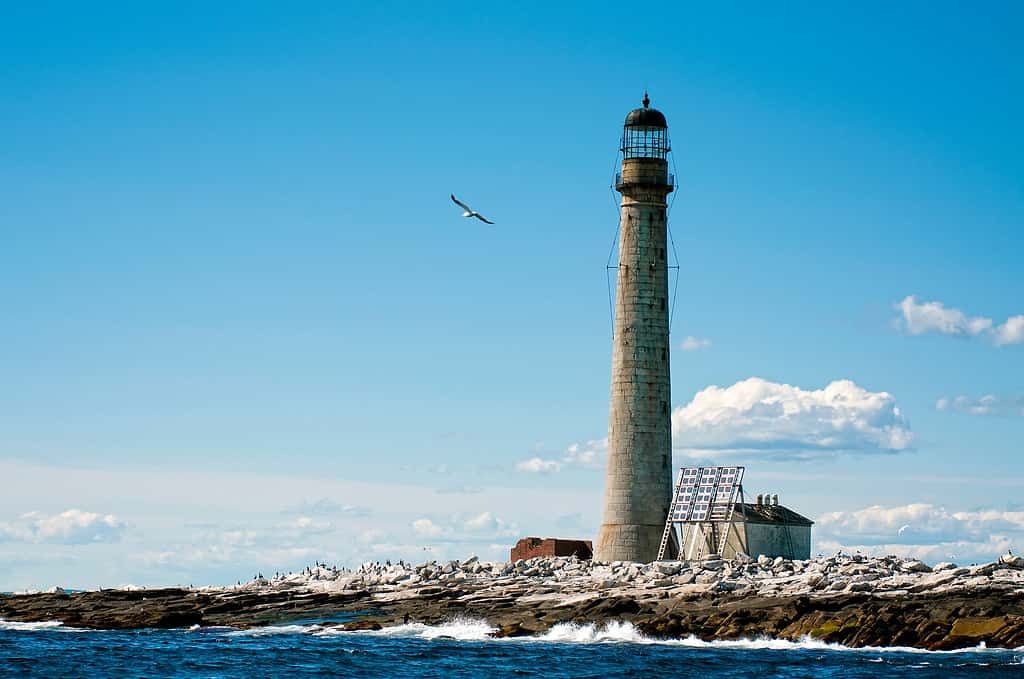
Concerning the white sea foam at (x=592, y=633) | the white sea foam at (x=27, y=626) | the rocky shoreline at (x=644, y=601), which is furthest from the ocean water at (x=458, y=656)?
the white sea foam at (x=27, y=626)

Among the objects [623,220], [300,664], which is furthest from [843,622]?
[623,220]

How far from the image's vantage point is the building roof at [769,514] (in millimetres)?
58000

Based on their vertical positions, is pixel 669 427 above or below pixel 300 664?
above

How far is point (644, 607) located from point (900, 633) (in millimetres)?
8623

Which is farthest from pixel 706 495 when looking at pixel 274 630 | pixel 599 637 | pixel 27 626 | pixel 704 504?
pixel 27 626

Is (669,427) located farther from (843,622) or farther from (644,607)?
(843,622)

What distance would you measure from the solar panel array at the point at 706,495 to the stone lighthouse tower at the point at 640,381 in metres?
0.60

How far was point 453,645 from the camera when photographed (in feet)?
150

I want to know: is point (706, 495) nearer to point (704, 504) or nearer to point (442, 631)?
point (704, 504)

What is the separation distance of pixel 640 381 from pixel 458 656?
1795cm

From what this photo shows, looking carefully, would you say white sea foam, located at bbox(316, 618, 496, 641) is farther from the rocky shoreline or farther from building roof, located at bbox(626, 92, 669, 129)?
building roof, located at bbox(626, 92, 669, 129)

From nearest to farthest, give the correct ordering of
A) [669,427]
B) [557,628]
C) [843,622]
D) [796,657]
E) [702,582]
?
[796,657]
[843,622]
[557,628]
[702,582]
[669,427]

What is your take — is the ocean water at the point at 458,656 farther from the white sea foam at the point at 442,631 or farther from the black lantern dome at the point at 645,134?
the black lantern dome at the point at 645,134

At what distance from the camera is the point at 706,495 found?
57969 mm
